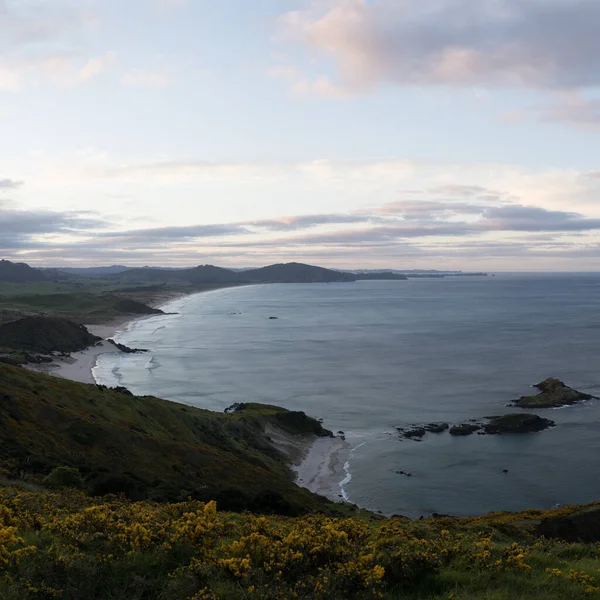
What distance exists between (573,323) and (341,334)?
72.7 metres

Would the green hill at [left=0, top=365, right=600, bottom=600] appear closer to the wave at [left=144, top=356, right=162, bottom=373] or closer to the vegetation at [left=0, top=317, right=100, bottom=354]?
the wave at [left=144, top=356, right=162, bottom=373]

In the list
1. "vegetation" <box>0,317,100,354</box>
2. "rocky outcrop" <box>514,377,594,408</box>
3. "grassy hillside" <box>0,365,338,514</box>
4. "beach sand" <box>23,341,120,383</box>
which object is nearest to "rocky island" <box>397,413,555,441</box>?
"rocky outcrop" <box>514,377,594,408</box>

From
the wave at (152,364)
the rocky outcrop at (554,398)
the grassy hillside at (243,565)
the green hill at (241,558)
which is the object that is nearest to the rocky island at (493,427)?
the rocky outcrop at (554,398)

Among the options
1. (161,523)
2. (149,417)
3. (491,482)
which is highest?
(161,523)

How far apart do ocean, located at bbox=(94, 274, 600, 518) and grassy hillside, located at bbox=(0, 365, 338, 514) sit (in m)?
11.6

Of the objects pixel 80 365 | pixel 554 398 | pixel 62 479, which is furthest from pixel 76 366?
pixel 62 479

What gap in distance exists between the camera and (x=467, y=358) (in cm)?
11362

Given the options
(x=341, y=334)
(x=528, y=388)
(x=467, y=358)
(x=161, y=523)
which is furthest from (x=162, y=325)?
(x=161, y=523)

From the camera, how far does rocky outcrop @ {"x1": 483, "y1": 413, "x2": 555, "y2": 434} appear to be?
6330 cm

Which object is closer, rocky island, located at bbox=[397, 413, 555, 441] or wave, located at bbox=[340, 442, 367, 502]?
wave, located at bbox=[340, 442, 367, 502]

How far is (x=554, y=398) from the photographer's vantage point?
249 feet

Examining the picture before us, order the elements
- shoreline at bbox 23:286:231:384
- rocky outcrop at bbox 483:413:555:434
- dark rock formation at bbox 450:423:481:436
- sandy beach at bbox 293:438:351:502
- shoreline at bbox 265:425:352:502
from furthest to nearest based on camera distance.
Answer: shoreline at bbox 23:286:231:384 < rocky outcrop at bbox 483:413:555:434 < dark rock formation at bbox 450:423:481:436 < shoreline at bbox 265:425:352:502 < sandy beach at bbox 293:438:351:502

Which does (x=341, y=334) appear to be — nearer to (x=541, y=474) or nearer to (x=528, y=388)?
(x=528, y=388)

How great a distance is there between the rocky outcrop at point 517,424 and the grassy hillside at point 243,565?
5268 cm
